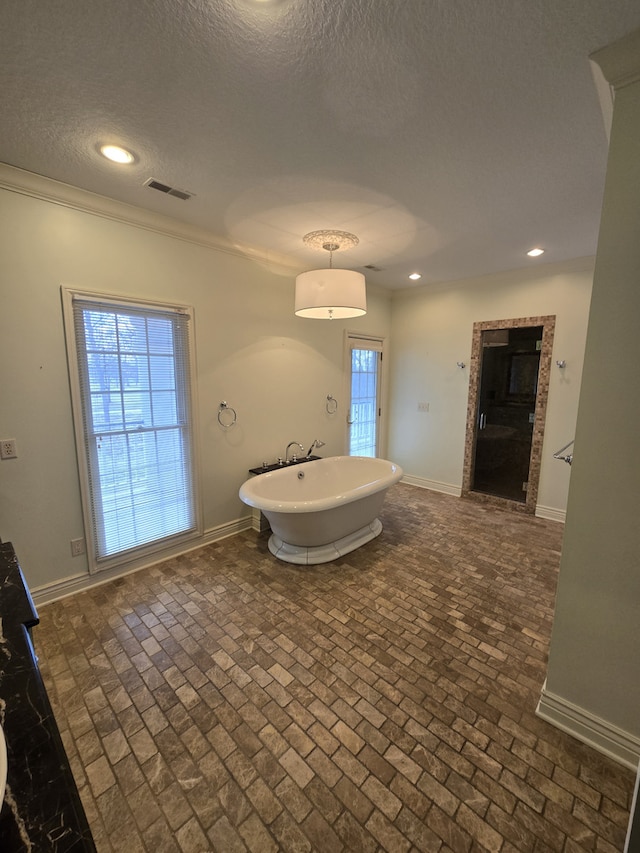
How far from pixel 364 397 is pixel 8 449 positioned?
3.79 m

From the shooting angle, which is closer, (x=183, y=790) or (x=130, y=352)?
(x=183, y=790)

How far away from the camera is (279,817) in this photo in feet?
4.15

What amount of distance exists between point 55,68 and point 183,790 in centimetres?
283

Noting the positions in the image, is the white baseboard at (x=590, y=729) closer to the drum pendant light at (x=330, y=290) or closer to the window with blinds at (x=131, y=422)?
the drum pendant light at (x=330, y=290)

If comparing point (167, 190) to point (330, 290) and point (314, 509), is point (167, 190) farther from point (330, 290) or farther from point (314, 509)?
point (314, 509)

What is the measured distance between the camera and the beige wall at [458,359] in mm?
3668

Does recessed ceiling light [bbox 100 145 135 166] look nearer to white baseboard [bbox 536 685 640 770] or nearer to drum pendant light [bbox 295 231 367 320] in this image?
drum pendant light [bbox 295 231 367 320]

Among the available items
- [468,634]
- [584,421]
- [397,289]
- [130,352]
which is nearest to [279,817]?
[468,634]

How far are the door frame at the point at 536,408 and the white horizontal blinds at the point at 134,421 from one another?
10.8 feet

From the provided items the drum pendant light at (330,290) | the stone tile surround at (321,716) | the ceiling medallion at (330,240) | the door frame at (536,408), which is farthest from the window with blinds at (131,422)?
the door frame at (536,408)

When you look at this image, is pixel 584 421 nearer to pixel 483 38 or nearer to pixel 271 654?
pixel 483 38

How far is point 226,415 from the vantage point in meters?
3.30

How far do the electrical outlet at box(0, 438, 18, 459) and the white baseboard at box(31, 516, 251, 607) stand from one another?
3.01 feet

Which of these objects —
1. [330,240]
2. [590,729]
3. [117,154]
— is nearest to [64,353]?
[117,154]
